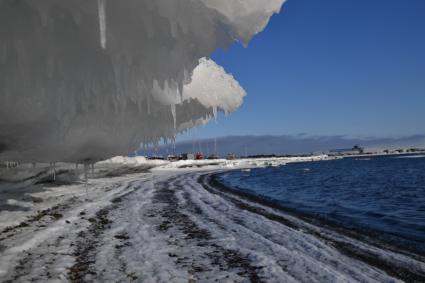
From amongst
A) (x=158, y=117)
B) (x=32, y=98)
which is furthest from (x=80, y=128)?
(x=32, y=98)

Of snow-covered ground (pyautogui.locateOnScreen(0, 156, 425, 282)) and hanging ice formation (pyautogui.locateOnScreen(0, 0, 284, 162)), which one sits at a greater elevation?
hanging ice formation (pyautogui.locateOnScreen(0, 0, 284, 162))

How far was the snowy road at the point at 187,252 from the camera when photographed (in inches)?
254

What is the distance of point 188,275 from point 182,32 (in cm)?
548

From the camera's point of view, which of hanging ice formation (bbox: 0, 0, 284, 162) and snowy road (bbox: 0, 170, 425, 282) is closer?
snowy road (bbox: 0, 170, 425, 282)

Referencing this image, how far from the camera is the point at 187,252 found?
7898 mm

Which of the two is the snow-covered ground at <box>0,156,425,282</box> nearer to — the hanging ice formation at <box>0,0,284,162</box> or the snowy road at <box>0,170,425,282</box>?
the snowy road at <box>0,170,425,282</box>

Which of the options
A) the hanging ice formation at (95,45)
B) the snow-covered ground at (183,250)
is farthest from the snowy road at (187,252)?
the hanging ice formation at (95,45)

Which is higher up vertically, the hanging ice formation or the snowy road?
the hanging ice formation

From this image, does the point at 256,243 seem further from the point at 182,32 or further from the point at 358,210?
the point at 358,210

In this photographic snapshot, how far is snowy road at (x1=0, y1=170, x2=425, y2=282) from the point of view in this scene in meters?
6.45

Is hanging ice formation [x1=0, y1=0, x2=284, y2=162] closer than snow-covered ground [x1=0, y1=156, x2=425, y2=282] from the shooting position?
No

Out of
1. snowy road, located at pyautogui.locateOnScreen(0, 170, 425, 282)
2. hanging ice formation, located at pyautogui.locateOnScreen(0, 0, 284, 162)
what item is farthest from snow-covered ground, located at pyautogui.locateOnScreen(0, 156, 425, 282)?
hanging ice formation, located at pyautogui.locateOnScreen(0, 0, 284, 162)

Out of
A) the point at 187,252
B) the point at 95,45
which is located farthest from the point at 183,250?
the point at 95,45

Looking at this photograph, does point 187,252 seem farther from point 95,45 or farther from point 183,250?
point 95,45
